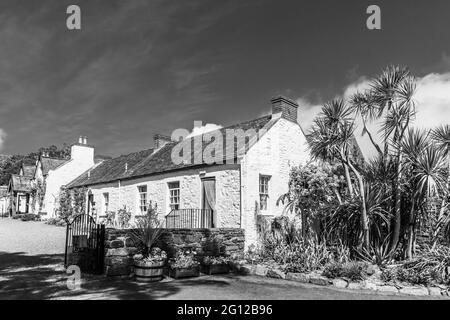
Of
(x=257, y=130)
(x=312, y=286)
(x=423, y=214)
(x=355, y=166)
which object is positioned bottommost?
(x=312, y=286)

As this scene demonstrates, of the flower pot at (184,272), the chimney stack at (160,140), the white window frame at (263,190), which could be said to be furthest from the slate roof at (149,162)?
the flower pot at (184,272)

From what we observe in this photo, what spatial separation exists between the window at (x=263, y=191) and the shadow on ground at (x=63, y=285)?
5.70 m

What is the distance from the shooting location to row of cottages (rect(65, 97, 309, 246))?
14492 mm

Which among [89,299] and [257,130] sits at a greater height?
[257,130]

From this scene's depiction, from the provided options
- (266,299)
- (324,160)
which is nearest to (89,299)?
(266,299)

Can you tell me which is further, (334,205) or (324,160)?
(324,160)

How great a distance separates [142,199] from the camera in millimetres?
20203

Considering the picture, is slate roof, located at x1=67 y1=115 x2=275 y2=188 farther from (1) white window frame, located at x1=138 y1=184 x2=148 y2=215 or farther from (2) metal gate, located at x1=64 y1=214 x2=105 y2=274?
(2) metal gate, located at x1=64 y1=214 x2=105 y2=274

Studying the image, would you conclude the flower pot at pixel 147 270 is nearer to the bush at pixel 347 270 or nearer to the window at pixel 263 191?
the bush at pixel 347 270

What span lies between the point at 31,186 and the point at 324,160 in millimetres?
35859

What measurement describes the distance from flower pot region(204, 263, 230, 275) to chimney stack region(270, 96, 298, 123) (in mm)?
7799

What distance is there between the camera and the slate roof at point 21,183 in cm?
3966

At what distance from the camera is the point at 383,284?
9.03m
